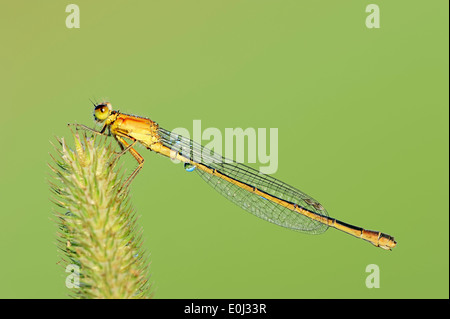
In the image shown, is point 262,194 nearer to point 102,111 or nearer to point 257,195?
point 257,195

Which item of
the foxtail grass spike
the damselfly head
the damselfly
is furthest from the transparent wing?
the foxtail grass spike

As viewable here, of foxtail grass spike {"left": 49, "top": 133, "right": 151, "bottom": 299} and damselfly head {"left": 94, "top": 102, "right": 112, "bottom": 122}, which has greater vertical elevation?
damselfly head {"left": 94, "top": 102, "right": 112, "bottom": 122}

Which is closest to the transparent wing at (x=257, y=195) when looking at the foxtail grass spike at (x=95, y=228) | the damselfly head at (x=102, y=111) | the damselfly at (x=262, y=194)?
the damselfly at (x=262, y=194)

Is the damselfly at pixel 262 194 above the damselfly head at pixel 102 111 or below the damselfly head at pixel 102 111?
below

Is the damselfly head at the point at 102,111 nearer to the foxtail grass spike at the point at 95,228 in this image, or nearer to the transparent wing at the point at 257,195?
the transparent wing at the point at 257,195

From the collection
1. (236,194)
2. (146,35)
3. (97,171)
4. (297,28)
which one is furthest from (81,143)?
(297,28)

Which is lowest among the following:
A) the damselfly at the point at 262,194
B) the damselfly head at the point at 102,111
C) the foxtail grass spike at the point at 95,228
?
the foxtail grass spike at the point at 95,228

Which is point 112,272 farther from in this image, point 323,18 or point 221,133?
point 323,18

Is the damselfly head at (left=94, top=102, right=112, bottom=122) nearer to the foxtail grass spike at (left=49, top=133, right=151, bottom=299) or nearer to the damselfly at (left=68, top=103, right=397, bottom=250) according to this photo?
the damselfly at (left=68, top=103, right=397, bottom=250)
